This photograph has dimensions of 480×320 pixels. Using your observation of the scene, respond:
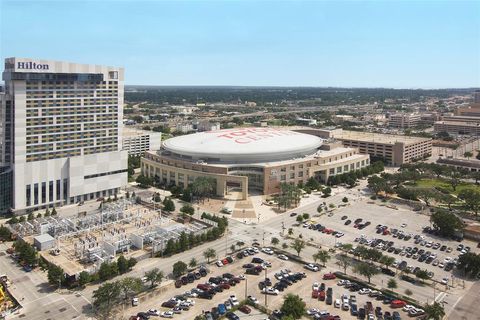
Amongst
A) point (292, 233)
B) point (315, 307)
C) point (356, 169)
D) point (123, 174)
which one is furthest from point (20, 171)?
point (356, 169)

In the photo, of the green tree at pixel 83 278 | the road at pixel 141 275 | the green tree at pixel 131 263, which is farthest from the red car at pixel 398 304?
the green tree at pixel 83 278

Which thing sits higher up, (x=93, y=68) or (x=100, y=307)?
(x=93, y=68)

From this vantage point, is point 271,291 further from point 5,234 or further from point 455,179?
point 455,179

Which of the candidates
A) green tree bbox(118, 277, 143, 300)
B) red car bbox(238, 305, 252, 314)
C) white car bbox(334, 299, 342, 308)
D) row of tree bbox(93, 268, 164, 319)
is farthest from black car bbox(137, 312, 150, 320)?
white car bbox(334, 299, 342, 308)

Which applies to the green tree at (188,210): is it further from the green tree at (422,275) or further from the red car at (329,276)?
the green tree at (422,275)

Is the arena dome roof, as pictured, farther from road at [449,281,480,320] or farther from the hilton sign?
road at [449,281,480,320]

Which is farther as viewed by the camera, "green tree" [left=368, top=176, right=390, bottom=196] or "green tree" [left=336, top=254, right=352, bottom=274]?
"green tree" [left=368, top=176, right=390, bottom=196]

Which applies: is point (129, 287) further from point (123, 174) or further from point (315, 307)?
point (123, 174)
